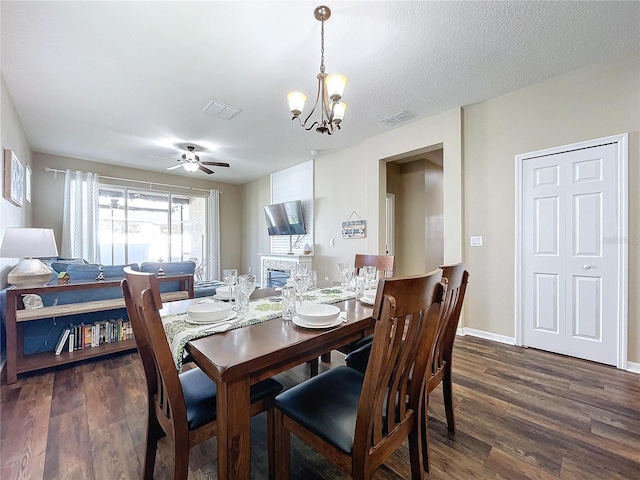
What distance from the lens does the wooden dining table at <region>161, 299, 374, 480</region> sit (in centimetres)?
91

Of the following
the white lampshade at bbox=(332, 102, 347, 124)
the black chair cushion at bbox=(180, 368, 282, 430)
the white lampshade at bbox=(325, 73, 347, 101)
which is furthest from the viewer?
the white lampshade at bbox=(332, 102, 347, 124)

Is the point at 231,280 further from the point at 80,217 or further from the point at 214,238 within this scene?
the point at 214,238

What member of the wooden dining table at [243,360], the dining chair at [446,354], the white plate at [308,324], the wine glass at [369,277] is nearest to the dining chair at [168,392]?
the wooden dining table at [243,360]

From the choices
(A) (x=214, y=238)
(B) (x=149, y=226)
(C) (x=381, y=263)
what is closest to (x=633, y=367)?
(C) (x=381, y=263)

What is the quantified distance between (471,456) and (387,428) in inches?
31.0

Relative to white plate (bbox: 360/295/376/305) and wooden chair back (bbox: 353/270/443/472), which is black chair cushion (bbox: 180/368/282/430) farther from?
white plate (bbox: 360/295/376/305)

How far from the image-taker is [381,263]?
7.90ft

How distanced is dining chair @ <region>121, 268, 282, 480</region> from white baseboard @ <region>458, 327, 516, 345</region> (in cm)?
273

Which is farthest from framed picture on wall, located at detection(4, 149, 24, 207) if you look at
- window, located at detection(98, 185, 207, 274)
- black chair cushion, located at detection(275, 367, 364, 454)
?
black chair cushion, located at detection(275, 367, 364, 454)

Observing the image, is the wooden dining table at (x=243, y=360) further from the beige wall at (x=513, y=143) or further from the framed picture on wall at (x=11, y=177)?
the framed picture on wall at (x=11, y=177)

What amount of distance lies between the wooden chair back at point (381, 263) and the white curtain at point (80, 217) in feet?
16.7

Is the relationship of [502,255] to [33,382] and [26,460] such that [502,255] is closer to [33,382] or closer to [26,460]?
[26,460]

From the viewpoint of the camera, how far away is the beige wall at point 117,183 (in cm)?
465

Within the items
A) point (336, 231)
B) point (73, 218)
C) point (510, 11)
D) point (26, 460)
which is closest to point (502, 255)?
point (510, 11)
